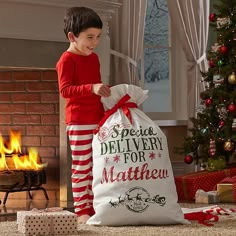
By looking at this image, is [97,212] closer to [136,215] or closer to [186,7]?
[136,215]

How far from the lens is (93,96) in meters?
3.34

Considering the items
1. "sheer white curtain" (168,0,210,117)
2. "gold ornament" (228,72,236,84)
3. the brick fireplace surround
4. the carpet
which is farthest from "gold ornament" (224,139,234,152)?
the carpet

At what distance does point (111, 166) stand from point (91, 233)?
1.02ft

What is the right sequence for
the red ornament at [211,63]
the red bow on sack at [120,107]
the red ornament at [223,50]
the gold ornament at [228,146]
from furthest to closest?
the red ornament at [211,63]
the red ornament at [223,50]
the gold ornament at [228,146]
the red bow on sack at [120,107]

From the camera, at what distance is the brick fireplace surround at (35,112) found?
495 centimetres

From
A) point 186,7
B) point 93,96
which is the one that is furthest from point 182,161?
point 93,96

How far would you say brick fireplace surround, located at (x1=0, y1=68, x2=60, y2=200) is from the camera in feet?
16.3

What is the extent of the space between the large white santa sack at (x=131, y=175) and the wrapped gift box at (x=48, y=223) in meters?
0.17

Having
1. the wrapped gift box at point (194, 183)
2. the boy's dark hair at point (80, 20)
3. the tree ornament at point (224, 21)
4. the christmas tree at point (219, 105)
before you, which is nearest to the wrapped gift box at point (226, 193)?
the wrapped gift box at point (194, 183)

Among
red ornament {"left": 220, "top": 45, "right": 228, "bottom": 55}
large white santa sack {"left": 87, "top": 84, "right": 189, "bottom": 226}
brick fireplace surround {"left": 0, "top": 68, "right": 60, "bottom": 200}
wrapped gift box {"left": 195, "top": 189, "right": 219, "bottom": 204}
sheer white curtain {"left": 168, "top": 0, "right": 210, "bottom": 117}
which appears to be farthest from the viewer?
sheer white curtain {"left": 168, "top": 0, "right": 210, "bottom": 117}

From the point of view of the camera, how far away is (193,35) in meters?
5.71

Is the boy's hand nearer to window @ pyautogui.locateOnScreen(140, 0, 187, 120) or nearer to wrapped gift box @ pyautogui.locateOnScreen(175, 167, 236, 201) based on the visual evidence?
wrapped gift box @ pyautogui.locateOnScreen(175, 167, 236, 201)

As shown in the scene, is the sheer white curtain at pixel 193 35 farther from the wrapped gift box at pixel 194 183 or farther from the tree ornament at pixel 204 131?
the wrapped gift box at pixel 194 183

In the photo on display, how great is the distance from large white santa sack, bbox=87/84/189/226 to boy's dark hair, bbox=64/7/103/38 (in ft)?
1.19
